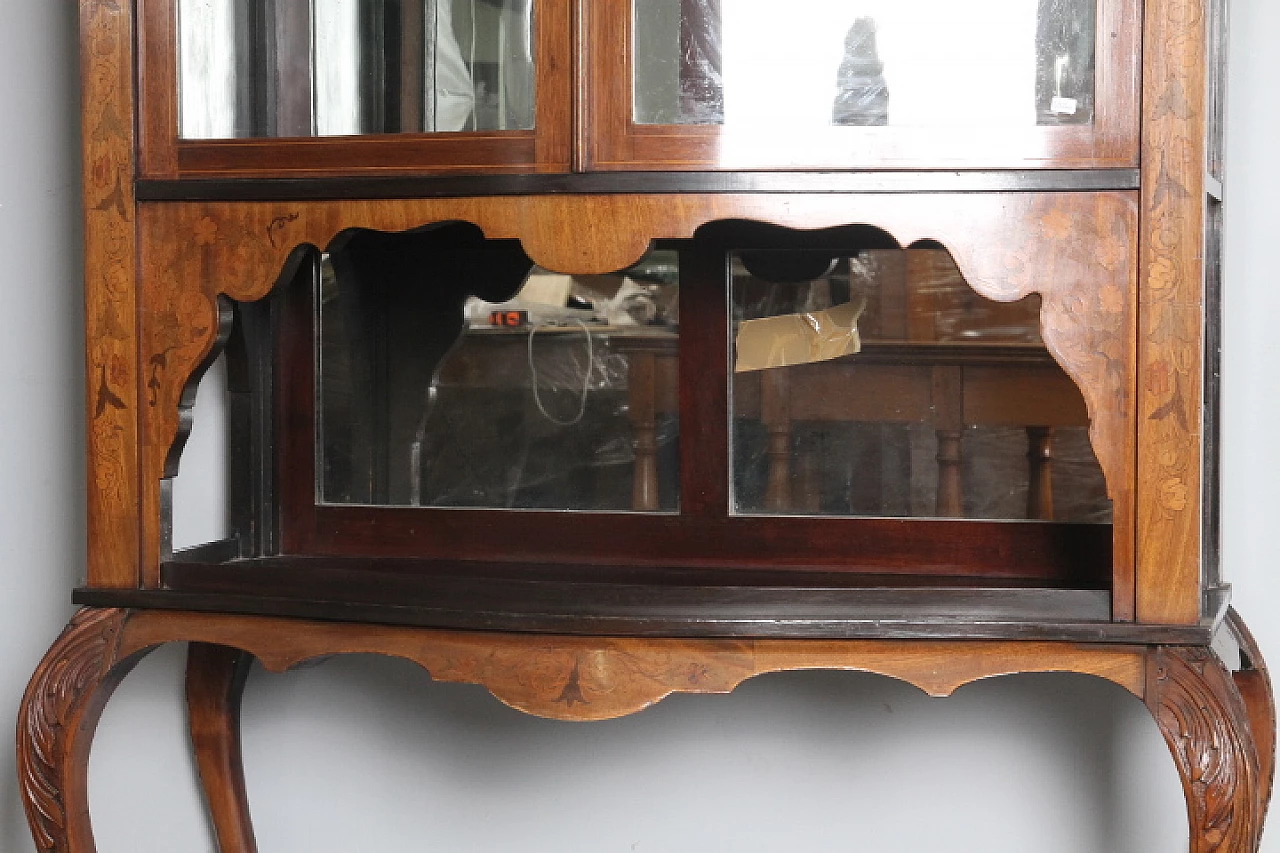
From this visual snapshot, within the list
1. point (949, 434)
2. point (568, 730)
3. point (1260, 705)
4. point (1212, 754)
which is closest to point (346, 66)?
point (949, 434)

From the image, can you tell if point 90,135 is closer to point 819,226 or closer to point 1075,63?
point 819,226

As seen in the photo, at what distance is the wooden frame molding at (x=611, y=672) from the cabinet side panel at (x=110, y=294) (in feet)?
0.27

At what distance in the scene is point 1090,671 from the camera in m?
1.15

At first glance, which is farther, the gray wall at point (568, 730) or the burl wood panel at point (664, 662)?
the gray wall at point (568, 730)

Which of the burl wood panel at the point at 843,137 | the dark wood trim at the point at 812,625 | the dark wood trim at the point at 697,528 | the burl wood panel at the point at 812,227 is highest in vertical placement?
the burl wood panel at the point at 843,137

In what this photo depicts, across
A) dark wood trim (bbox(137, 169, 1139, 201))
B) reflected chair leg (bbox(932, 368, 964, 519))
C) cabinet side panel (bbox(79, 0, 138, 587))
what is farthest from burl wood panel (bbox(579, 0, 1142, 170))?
cabinet side panel (bbox(79, 0, 138, 587))

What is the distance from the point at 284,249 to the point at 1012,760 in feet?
3.02

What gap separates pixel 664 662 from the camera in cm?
118

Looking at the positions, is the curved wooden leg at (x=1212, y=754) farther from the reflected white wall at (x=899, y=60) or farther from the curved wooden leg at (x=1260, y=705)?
the reflected white wall at (x=899, y=60)

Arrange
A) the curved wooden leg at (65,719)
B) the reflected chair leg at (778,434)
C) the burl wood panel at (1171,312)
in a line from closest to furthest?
1. the burl wood panel at (1171,312)
2. the curved wooden leg at (65,719)
3. the reflected chair leg at (778,434)

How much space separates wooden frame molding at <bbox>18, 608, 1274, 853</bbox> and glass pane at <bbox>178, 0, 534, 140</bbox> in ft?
1.46

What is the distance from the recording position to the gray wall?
4.82ft

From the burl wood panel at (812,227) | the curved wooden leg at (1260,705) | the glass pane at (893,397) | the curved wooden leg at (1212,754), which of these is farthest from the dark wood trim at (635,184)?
the curved wooden leg at (1260,705)

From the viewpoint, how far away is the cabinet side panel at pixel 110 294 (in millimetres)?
1296
